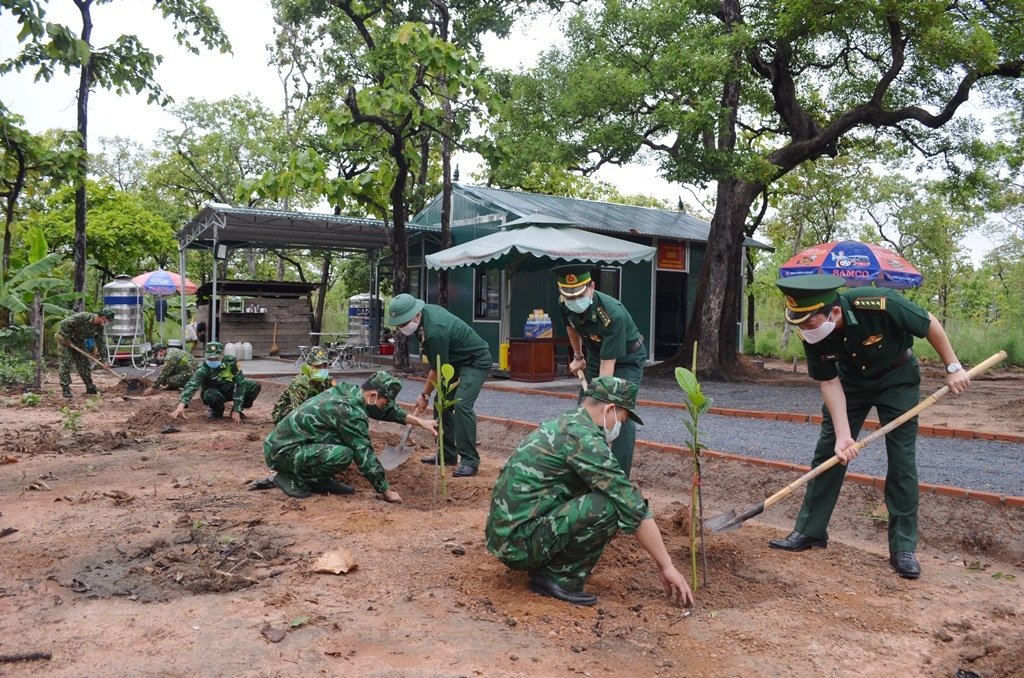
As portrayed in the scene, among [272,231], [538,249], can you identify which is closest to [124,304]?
[272,231]

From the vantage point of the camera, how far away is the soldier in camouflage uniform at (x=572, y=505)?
3377mm

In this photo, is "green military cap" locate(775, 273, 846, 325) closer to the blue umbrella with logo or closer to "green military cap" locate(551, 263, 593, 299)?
"green military cap" locate(551, 263, 593, 299)

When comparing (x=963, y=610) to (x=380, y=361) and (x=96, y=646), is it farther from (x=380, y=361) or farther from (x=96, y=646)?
(x=380, y=361)

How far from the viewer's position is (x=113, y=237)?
21.3m

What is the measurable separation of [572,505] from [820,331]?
67.8 inches

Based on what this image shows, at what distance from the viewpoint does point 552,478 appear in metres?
3.56

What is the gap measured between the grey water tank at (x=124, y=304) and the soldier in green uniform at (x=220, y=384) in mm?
11792

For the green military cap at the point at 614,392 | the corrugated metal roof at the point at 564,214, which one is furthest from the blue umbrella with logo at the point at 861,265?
the green military cap at the point at 614,392

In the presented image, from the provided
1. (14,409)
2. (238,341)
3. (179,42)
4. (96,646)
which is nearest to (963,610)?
(96,646)

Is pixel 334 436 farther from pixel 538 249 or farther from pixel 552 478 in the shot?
pixel 538 249

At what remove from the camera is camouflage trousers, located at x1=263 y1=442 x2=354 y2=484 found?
5.46 m

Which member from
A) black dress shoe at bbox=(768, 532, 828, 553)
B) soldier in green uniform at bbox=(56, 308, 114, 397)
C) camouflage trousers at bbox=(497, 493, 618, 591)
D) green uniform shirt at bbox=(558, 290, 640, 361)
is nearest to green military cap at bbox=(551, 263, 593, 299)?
green uniform shirt at bbox=(558, 290, 640, 361)

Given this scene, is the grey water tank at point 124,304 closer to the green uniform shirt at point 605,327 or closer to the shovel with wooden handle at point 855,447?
the green uniform shirt at point 605,327

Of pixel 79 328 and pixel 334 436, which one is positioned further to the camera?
pixel 79 328
